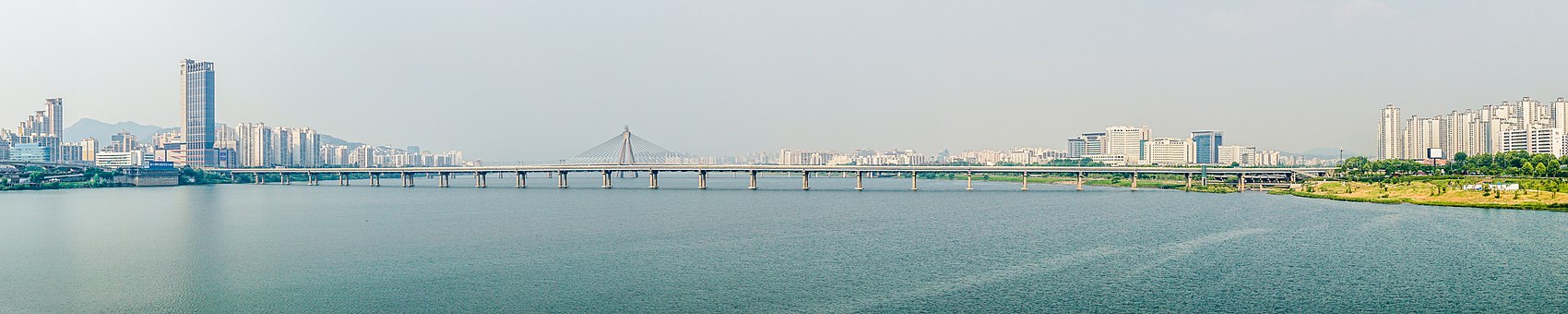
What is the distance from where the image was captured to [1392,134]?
114 meters

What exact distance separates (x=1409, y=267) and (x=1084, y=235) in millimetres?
8400

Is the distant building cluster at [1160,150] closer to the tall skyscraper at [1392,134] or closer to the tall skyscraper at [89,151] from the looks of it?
the tall skyscraper at [1392,134]

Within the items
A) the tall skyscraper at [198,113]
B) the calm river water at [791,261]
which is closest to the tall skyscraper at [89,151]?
the tall skyscraper at [198,113]

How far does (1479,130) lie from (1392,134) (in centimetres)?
1205

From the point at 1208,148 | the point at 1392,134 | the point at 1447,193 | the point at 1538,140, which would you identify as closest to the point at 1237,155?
the point at 1208,148

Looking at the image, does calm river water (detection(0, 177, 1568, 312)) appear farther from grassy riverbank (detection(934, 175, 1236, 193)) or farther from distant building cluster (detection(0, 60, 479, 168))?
distant building cluster (detection(0, 60, 479, 168))

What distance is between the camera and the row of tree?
161 ft

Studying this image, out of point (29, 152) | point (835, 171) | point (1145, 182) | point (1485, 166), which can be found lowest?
point (1145, 182)

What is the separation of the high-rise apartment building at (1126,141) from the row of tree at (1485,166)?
92.9 meters

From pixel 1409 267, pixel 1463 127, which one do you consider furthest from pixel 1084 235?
pixel 1463 127

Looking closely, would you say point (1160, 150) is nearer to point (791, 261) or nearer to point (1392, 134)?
point (1392, 134)

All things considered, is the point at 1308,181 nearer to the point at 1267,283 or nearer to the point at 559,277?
the point at 1267,283

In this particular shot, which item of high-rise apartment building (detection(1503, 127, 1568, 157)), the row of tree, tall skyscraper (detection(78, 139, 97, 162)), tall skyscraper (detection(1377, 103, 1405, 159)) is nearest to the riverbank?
the row of tree

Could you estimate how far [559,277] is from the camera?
60.4 ft
